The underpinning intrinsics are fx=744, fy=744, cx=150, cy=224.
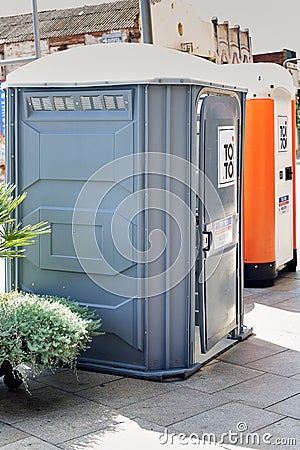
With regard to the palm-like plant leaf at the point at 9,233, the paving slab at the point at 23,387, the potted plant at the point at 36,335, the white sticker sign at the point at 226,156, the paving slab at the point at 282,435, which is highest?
the white sticker sign at the point at 226,156

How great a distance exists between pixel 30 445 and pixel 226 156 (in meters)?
2.50

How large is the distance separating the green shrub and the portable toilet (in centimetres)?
353

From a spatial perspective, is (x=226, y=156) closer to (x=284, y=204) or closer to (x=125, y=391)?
(x=125, y=391)

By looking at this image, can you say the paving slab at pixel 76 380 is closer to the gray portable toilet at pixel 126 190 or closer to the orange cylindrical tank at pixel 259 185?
the gray portable toilet at pixel 126 190

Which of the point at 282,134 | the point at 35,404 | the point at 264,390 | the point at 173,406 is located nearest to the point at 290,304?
the point at 282,134

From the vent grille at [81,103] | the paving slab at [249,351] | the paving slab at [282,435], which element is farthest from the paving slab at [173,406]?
the vent grille at [81,103]

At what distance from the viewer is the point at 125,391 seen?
4.55 meters

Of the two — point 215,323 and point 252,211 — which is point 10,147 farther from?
point 252,211

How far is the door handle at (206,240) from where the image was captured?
491 centimetres

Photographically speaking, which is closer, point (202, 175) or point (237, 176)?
point (202, 175)

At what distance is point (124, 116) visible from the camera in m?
4.68

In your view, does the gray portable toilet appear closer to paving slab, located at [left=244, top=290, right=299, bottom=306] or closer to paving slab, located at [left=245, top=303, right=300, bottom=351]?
paving slab, located at [left=245, top=303, right=300, bottom=351]

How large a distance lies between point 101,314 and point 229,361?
101 cm

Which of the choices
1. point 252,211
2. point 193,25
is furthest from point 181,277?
point 193,25
